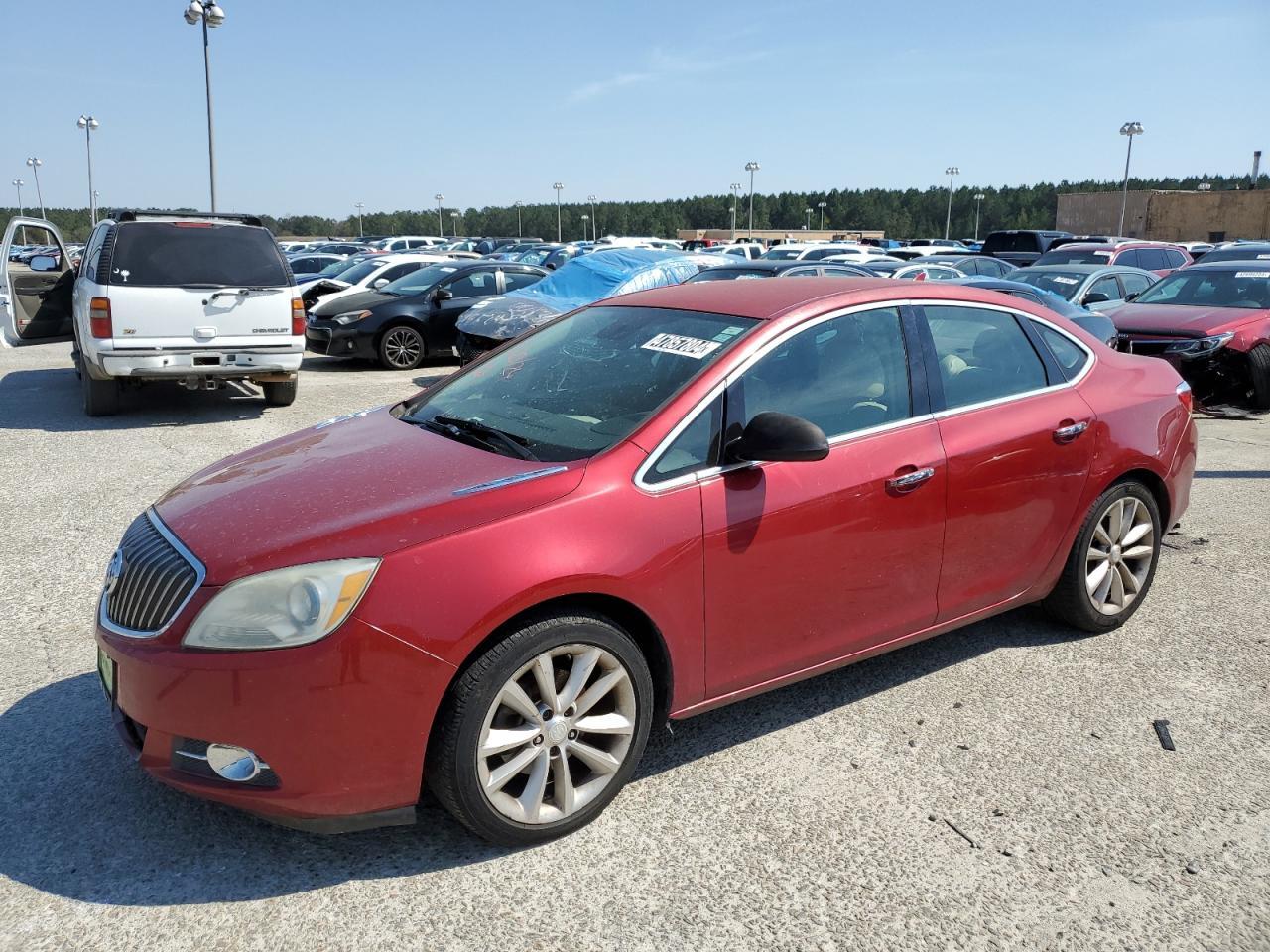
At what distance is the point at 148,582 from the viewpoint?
9.43ft

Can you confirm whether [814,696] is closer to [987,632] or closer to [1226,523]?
[987,632]

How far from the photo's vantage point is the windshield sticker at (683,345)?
3462 mm

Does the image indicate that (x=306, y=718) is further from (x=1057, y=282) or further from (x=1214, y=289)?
(x=1057, y=282)

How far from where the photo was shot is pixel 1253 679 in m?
4.07

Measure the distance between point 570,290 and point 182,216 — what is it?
4907 millimetres

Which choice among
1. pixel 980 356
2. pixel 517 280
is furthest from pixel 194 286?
pixel 980 356

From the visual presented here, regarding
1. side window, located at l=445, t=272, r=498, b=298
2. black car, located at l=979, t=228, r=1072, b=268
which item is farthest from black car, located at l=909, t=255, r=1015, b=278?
black car, located at l=979, t=228, r=1072, b=268

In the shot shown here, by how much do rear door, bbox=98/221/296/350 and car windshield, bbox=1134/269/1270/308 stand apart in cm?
987

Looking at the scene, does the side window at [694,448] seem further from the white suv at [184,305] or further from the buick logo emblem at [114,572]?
the white suv at [184,305]

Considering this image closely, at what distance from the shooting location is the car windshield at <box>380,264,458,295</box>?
1413cm

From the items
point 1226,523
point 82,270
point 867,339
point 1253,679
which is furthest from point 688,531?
point 82,270

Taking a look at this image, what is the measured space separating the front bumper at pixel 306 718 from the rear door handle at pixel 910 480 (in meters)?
1.72

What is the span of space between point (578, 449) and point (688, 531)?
449mm

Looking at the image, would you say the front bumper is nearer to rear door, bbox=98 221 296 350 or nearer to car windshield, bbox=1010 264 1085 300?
rear door, bbox=98 221 296 350
